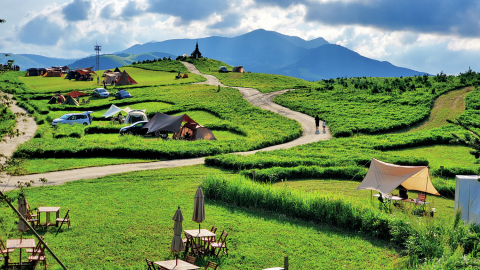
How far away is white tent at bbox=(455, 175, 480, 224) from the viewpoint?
1797 centimetres

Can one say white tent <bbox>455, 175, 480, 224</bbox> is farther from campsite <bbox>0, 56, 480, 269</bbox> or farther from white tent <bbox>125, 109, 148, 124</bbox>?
white tent <bbox>125, 109, 148, 124</bbox>

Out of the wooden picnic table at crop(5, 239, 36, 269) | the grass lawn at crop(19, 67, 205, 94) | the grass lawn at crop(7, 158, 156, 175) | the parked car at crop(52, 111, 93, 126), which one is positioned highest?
the grass lawn at crop(19, 67, 205, 94)

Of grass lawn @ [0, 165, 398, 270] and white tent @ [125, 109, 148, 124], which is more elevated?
white tent @ [125, 109, 148, 124]

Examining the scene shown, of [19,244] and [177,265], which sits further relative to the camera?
[19,244]

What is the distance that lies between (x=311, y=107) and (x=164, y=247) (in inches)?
1974

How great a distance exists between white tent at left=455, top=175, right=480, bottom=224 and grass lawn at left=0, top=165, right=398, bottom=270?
4.65m

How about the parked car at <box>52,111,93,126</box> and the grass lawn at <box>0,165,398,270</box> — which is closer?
the grass lawn at <box>0,165,398,270</box>

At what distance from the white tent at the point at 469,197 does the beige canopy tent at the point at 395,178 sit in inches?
136

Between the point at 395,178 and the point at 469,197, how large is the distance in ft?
14.6

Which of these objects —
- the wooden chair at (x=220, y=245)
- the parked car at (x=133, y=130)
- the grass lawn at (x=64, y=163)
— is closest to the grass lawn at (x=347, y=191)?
the wooden chair at (x=220, y=245)

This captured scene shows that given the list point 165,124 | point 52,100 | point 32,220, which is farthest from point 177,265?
point 52,100

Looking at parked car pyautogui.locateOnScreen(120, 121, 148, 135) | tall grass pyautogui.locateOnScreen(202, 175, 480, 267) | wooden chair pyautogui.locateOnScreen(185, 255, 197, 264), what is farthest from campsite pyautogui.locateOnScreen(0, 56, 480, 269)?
parked car pyautogui.locateOnScreen(120, 121, 148, 135)

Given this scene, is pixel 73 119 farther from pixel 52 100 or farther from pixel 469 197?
pixel 469 197

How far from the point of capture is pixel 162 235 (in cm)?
1641
